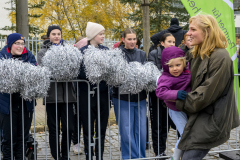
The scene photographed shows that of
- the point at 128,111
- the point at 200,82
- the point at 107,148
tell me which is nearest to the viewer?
the point at 200,82

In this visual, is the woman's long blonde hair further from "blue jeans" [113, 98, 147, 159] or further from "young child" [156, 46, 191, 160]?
"blue jeans" [113, 98, 147, 159]

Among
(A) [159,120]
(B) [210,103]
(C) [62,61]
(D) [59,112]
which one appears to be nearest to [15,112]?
(D) [59,112]

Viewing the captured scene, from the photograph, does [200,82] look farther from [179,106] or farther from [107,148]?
[107,148]

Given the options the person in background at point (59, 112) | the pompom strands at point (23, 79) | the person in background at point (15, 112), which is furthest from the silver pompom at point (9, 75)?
the person in background at point (59, 112)

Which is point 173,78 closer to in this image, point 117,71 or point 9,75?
point 117,71

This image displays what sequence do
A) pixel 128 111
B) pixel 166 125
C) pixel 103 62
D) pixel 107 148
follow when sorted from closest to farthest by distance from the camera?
pixel 103 62, pixel 128 111, pixel 166 125, pixel 107 148

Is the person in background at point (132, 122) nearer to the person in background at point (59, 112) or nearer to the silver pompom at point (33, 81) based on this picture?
the person in background at point (59, 112)

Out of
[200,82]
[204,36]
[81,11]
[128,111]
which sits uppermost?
[81,11]

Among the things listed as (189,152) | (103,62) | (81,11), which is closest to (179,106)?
(189,152)

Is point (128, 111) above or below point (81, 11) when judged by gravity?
below

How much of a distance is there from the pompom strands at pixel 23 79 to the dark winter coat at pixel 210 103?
179 cm

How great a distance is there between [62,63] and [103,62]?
525mm

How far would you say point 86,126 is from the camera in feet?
14.1

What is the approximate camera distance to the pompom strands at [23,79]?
3.48 meters
